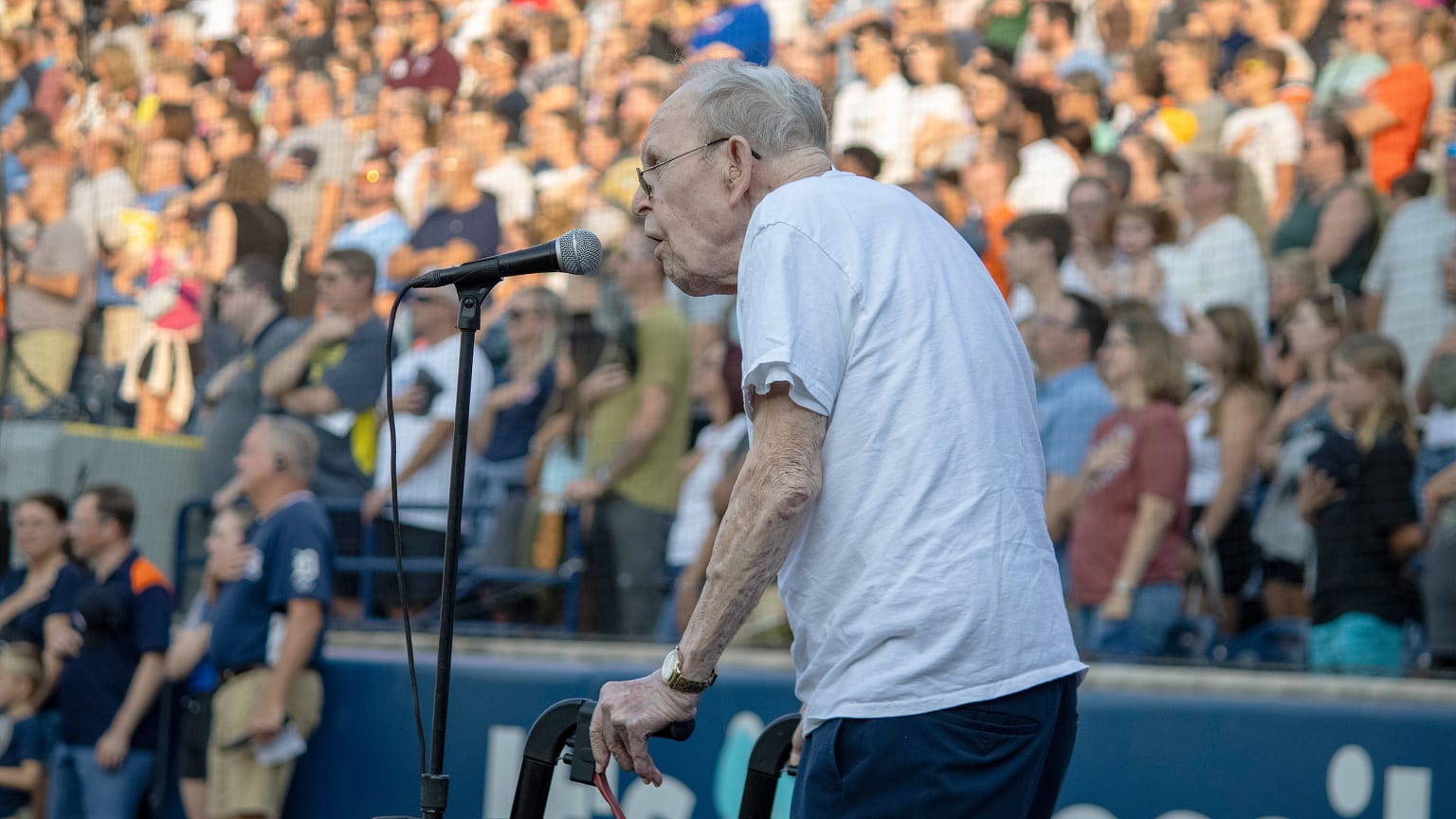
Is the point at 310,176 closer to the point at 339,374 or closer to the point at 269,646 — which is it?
the point at 339,374

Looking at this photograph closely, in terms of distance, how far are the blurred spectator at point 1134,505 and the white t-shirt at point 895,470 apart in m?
2.89

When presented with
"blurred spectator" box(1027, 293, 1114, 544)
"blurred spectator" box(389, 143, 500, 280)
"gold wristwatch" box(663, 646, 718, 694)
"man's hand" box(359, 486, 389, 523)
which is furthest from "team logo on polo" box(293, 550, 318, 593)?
"gold wristwatch" box(663, 646, 718, 694)

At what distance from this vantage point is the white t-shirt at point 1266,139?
6.09 m

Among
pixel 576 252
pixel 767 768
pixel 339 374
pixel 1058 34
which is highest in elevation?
pixel 1058 34

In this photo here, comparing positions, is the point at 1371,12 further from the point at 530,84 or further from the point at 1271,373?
the point at 530,84

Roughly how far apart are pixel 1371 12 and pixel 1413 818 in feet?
10.9

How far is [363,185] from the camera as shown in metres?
8.19

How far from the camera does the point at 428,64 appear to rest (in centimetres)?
960

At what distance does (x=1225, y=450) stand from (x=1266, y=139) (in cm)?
155

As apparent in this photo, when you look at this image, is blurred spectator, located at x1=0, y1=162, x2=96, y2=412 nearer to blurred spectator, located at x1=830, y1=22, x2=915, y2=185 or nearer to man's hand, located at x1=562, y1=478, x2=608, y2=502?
man's hand, located at x1=562, y1=478, x2=608, y2=502

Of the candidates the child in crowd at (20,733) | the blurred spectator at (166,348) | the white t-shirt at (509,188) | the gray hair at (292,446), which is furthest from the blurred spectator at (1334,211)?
the child in crowd at (20,733)

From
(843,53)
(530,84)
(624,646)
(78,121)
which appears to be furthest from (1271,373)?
(78,121)

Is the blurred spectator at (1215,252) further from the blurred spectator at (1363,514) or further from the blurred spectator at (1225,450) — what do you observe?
the blurred spectator at (1363,514)

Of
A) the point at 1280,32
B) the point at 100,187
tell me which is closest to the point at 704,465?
the point at 1280,32
